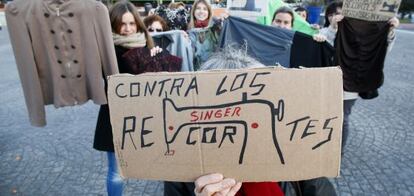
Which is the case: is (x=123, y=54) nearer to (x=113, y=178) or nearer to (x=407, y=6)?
(x=113, y=178)

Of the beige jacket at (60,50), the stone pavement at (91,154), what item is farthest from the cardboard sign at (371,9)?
the beige jacket at (60,50)

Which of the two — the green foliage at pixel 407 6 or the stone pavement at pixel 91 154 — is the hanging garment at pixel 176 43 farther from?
the green foliage at pixel 407 6

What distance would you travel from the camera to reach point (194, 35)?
3396 mm

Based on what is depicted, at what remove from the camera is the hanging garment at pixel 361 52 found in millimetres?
2643

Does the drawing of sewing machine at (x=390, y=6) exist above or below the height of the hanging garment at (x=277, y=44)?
above

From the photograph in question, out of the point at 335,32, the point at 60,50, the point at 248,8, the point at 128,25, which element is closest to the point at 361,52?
the point at 335,32

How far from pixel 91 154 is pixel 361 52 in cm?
297

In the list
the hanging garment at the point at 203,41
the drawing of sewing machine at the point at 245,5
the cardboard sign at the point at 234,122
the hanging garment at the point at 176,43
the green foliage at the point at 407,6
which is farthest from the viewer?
the green foliage at the point at 407,6

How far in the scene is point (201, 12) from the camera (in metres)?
3.89

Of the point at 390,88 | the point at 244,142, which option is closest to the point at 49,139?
the point at 244,142

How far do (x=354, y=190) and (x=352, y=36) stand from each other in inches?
55.3

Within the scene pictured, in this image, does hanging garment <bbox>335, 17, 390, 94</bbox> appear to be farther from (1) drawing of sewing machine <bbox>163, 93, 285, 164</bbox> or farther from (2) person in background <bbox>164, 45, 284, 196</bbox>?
(1) drawing of sewing machine <bbox>163, 93, 285, 164</bbox>

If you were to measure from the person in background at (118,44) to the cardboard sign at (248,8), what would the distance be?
101 cm

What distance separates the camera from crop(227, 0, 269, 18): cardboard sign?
10.3 feet
